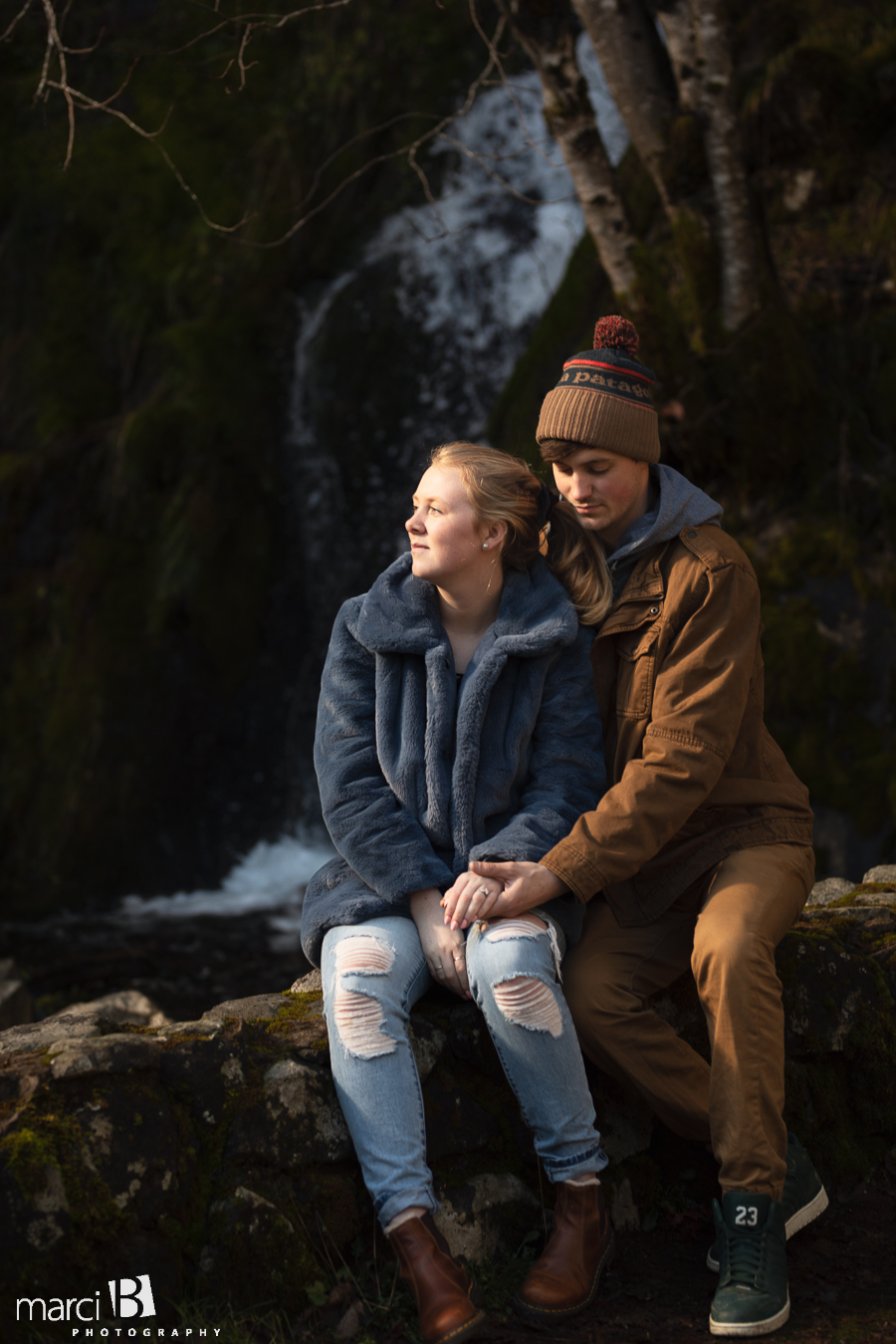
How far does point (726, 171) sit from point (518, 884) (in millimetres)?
4055

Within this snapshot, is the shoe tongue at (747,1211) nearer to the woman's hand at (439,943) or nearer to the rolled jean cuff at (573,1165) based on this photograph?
the rolled jean cuff at (573,1165)

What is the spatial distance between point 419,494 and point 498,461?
0.20 metres

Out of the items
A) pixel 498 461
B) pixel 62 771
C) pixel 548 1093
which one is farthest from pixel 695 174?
pixel 62 771

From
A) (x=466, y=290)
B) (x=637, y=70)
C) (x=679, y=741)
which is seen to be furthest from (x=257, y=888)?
(x=679, y=741)

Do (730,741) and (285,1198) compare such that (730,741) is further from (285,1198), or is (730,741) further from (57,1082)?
(57,1082)

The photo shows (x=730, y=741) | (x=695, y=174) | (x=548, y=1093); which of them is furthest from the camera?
(x=695, y=174)

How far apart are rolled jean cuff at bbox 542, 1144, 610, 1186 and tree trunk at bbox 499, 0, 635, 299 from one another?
4148mm

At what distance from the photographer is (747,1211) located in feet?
7.41

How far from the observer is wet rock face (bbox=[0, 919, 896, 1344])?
2047 millimetres

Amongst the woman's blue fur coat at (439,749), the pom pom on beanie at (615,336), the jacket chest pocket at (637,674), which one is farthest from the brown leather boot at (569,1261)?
the pom pom on beanie at (615,336)

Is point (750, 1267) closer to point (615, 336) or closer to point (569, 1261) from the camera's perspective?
point (569, 1261)

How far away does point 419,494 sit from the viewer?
268cm

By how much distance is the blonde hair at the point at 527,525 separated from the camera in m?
2.65

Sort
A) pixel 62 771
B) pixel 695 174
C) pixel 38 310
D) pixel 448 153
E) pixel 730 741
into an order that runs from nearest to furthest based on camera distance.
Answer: pixel 730 741
pixel 695 174
pixel 62 771
pixel 448 153
pixel 38 310
